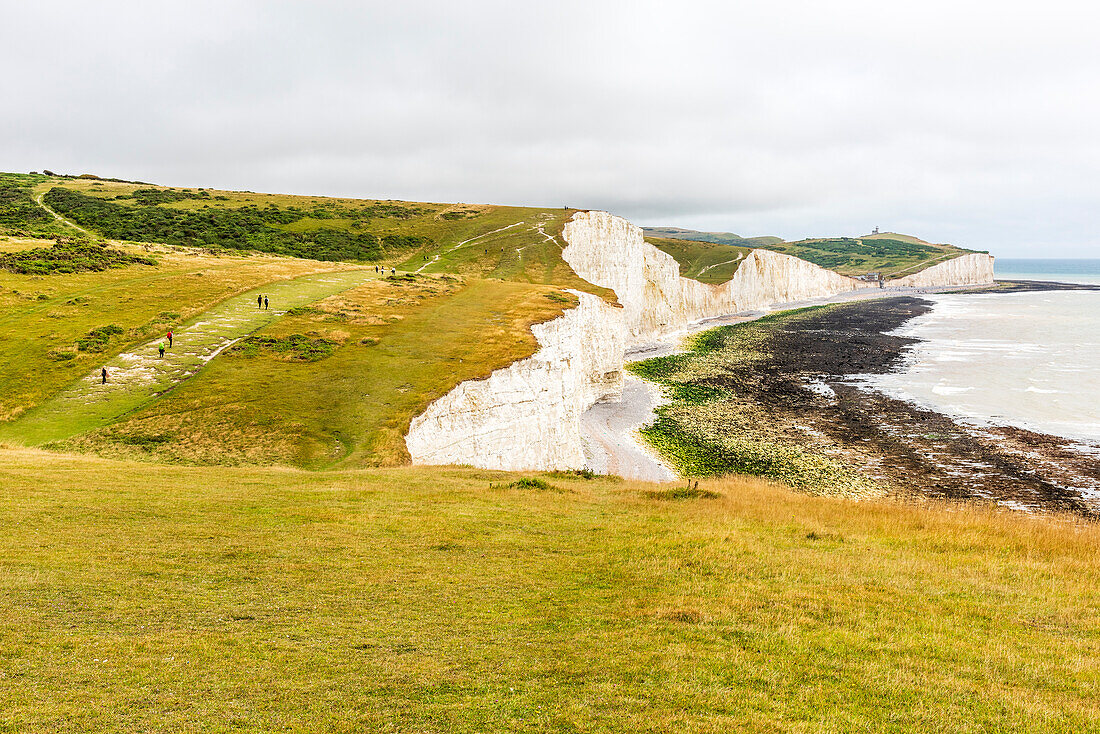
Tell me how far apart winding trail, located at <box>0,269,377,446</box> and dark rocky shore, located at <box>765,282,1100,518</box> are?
41.7 meters

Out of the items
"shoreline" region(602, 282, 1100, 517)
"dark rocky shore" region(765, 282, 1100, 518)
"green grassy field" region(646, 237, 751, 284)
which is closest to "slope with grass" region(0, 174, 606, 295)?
"dark rocky shore" region(765, 282, 1100, 518)

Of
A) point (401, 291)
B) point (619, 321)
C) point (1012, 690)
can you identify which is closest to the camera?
point (1012, 690)

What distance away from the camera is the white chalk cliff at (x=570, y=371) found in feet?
93.1

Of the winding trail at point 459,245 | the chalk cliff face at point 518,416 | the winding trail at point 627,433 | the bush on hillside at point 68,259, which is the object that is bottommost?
the winding trail at point 627,433

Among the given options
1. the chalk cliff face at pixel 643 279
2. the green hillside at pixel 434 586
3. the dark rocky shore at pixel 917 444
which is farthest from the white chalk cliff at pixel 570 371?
the dark rocky shore at pixel 917 444

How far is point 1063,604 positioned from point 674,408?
4042 cm

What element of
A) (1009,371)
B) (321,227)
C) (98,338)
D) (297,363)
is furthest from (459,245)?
(1009,371)

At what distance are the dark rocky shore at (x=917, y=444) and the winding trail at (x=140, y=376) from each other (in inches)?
1640

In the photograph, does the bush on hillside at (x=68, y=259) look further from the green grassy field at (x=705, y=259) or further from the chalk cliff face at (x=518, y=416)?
the green grassy field at (x=705, y=259)

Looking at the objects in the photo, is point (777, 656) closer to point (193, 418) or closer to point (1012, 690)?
point (1012, 690)

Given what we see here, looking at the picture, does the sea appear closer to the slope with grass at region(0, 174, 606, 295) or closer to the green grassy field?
the slope with grass at region(0, 174, 606, 295)

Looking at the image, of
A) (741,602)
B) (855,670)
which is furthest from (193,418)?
(855,670)

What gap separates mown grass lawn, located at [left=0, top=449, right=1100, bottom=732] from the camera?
6891 millimetres

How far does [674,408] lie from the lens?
50875 millimetres
